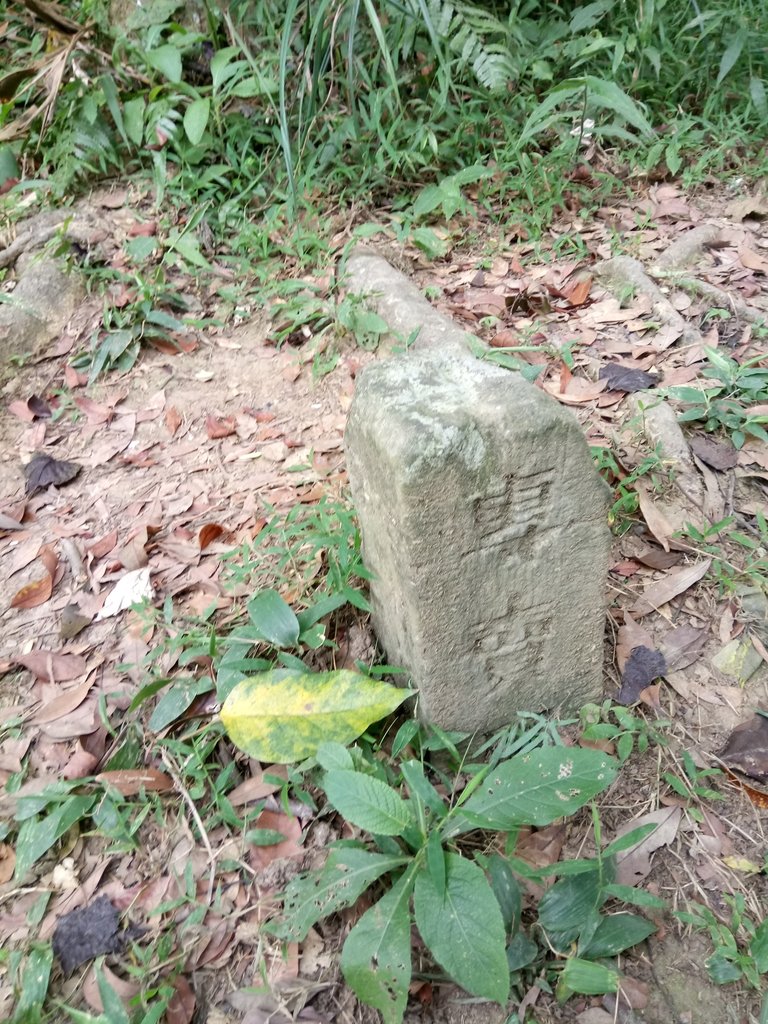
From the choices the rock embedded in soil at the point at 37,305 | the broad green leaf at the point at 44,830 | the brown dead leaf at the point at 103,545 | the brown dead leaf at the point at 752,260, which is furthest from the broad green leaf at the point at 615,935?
the rock embedded in soil at the point at 37,305

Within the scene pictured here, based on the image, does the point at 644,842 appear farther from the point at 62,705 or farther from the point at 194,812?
the point at 62,705

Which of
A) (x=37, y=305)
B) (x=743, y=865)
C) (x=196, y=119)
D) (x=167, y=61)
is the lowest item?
(x=743, y=865)

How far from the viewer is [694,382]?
2.48 m

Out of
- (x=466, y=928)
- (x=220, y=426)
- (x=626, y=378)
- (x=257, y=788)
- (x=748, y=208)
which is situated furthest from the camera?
(x=748, y=208)

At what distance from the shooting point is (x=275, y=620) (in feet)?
5.66

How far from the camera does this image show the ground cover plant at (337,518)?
1.38 metres

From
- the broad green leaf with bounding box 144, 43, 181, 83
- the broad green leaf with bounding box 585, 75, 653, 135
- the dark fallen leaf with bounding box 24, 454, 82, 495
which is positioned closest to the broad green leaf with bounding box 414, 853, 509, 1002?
the dark fallen leaf with bounding box 24, 454, 82, 495

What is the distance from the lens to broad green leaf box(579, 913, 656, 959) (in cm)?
135

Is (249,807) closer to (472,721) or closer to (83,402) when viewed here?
(472,721)

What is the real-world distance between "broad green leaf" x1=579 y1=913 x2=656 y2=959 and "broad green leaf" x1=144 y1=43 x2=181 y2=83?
12.8 feet

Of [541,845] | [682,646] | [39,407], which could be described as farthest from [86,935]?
[39,407]

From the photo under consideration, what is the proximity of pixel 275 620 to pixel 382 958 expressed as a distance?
2.41ft

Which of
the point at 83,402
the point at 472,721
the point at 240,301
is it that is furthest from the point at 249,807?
the point at 240,301

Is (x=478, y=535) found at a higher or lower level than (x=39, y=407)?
higher
